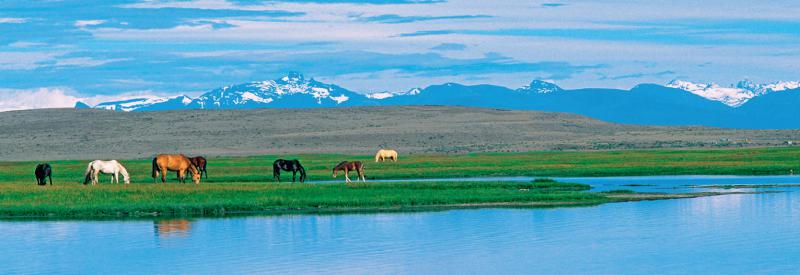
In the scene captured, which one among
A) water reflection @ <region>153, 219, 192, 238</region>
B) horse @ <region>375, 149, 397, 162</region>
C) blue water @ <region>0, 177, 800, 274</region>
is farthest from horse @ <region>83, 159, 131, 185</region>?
horse @ <region>375, 149, 397, 162</region>

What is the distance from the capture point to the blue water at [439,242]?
27.0m

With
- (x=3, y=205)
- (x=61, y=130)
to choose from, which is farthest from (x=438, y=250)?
(x=61, y=130)

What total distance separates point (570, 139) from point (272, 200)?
3264 inches

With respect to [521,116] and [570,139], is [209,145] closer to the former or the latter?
[570,139]

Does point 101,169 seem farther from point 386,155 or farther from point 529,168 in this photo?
point 386,155

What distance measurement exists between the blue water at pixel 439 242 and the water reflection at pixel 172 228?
0.03 m

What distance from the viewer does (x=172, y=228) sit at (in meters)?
35.4

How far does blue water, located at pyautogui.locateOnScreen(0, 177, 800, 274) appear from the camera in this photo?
27.0m

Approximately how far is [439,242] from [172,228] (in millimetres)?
8820

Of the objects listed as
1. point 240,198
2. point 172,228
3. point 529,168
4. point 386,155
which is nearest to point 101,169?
point 240,198

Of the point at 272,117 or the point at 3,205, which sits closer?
the point at 3,205

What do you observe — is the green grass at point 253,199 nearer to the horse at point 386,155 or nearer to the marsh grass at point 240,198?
the marsh grass at point 240,198

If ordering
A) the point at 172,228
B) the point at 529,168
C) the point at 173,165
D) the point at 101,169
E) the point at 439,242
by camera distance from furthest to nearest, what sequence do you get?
1. the point at 529,168
2. the point at 101,169
3. the point at 173,165
4. the point at 172,228
5. the point at 439,242

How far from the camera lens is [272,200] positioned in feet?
138
